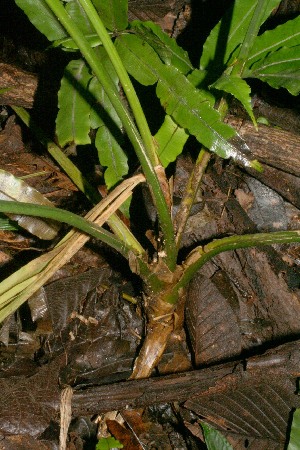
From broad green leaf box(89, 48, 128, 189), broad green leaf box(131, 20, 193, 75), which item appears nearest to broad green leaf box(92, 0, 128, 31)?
broad green leaf box(131, 20, 193, 75)

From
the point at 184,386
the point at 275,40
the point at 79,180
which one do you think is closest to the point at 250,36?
the point at 275,40

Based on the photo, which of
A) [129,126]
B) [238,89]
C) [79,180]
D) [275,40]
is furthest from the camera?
[79,180]

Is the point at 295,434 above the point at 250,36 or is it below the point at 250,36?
below

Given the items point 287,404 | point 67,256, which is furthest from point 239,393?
point 67,256

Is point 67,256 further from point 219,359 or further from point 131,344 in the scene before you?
point 219,359

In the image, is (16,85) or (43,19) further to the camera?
(16,85)

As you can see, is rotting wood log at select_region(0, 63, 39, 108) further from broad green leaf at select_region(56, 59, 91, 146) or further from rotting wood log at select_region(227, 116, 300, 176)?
rotting wood log at select_region(227, 116, 300, 176)

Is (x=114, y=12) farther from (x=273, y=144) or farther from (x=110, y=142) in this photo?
(x=273, y=144)

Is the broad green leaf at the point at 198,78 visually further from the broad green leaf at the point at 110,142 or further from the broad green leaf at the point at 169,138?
the broad green leaf at the point at 110,142
